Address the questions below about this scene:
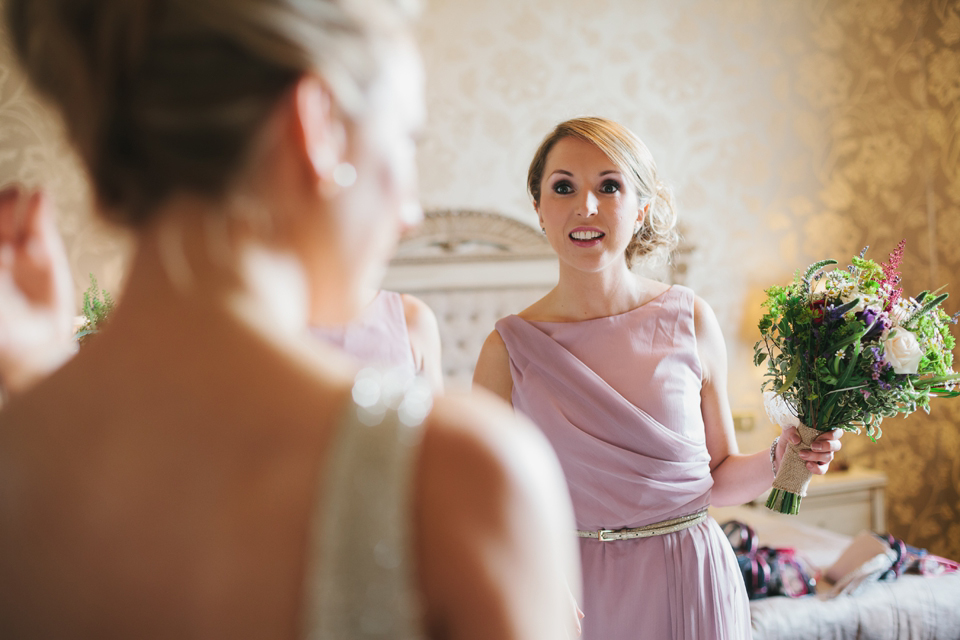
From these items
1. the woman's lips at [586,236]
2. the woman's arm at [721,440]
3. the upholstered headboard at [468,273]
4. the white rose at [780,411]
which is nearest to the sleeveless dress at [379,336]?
the woman's lips at [586,236]

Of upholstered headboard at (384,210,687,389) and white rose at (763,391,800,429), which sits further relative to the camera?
upholstered headboard at (384,210,687,389)

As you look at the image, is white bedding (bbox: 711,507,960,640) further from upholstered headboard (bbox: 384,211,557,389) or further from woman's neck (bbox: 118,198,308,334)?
woman's neck (bbox: 118,198,308,334)

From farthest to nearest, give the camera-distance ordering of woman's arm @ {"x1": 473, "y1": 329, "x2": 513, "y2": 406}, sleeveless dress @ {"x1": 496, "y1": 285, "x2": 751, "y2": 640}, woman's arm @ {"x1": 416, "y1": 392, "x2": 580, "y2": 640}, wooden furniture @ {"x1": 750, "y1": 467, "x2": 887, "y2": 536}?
wooden furniture @ {"x1": 750, "y1": 467, "x2": 887, "y2": 536} < woman's arm @ {"x1": 473, "y1": 329, "x2": 513, "y2": 406} < sleeveless dress @ {"x1": 496, "y1": 285, "x2": 751, "y2": 640} < woman's arm @ {"x1": 416, "y1": 392, "x2": 580, "y2": 640}

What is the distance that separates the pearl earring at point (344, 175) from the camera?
1.52ft

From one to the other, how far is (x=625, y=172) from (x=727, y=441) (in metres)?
0.73

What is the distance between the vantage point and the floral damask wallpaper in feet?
13.8

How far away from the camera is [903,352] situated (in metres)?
1.56

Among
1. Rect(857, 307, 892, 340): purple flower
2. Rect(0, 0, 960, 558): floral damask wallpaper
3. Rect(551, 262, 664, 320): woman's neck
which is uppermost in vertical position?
Rect(0, 0, 960, 558): floral damask wallpaper

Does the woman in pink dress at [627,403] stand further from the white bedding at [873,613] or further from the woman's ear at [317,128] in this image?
the woman's ear at [317,128]

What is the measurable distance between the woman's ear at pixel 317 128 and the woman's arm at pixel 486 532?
0.58ft

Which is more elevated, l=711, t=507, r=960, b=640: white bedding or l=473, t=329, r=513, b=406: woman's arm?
l=473, t=329, r=513, b=406: woman's arm

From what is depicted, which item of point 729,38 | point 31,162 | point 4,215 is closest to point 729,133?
point 729,38

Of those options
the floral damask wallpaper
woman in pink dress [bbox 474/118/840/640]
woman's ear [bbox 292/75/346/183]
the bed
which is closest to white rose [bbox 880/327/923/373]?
woman in pink dress [bbox 474/118/840/640]

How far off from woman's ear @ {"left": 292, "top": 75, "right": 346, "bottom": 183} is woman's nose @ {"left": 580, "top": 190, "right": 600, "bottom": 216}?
132 centimetres
